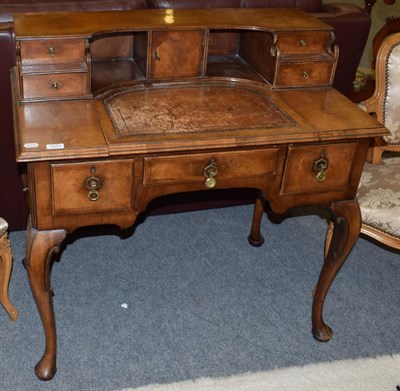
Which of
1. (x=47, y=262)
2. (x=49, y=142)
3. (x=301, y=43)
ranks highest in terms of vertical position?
(x=301, y=43)

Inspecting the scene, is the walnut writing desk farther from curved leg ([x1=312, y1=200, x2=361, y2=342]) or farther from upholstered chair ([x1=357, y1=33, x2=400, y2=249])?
upholstered chair ([x1=357, y1=33, x2=400, y2=249])

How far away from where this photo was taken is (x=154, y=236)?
3.14m

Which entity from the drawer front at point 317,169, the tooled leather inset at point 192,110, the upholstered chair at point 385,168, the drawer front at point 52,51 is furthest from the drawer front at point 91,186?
the upholstered chair at point 385,168

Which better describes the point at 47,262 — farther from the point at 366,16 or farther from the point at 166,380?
the point at 366,16

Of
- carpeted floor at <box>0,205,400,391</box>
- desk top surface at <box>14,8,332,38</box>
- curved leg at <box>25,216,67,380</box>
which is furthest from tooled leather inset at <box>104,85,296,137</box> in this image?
carpeted floor at <box>0,205,400,391</box>

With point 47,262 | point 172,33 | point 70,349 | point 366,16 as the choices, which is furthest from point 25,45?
point 366,16

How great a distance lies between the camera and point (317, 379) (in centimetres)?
245

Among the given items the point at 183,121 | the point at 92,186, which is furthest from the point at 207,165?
the point at 92,186

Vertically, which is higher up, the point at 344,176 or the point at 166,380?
the point at 344,176

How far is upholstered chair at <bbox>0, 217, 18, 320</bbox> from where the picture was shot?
93.1 inches

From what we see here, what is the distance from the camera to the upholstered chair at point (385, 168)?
2525 millimetres

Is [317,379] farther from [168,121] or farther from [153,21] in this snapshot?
[153,21]

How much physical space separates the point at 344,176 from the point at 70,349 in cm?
120

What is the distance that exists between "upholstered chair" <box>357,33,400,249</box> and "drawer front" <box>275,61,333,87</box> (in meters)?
0.37
